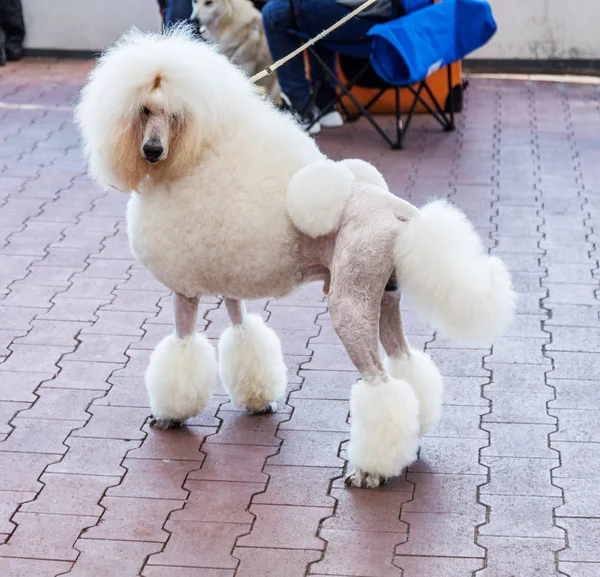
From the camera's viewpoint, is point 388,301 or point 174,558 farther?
point 388,301

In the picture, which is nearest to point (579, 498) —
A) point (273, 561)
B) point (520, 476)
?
point (520, 476)

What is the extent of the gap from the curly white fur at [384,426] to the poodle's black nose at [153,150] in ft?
3.11

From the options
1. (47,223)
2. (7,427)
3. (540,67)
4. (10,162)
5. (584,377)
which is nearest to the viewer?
(7,427)

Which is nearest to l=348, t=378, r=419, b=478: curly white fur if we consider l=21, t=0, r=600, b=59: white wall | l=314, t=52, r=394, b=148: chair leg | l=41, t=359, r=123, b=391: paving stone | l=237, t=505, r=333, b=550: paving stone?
l=237, t=505, r=333, b=550: paving stone

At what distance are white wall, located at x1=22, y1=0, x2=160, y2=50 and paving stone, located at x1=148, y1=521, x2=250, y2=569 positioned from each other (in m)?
8.48

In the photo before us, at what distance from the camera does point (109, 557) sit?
315 centimetres

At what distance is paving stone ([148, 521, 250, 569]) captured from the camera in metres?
3.11

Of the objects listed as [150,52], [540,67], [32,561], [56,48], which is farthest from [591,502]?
[56,48]

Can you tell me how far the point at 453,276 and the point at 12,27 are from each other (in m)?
8.87

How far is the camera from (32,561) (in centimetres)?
313

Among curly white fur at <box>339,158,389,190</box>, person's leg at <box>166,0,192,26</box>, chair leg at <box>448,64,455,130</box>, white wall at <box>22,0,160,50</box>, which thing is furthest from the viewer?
white wall at <box>22,0,160,50</box>

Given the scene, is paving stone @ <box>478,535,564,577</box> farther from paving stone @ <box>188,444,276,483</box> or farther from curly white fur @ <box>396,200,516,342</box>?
paving stone @ <box>188,444,276,483</box>

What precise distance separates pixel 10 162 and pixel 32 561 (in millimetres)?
4992

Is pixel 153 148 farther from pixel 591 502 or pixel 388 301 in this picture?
pixel 591 502
